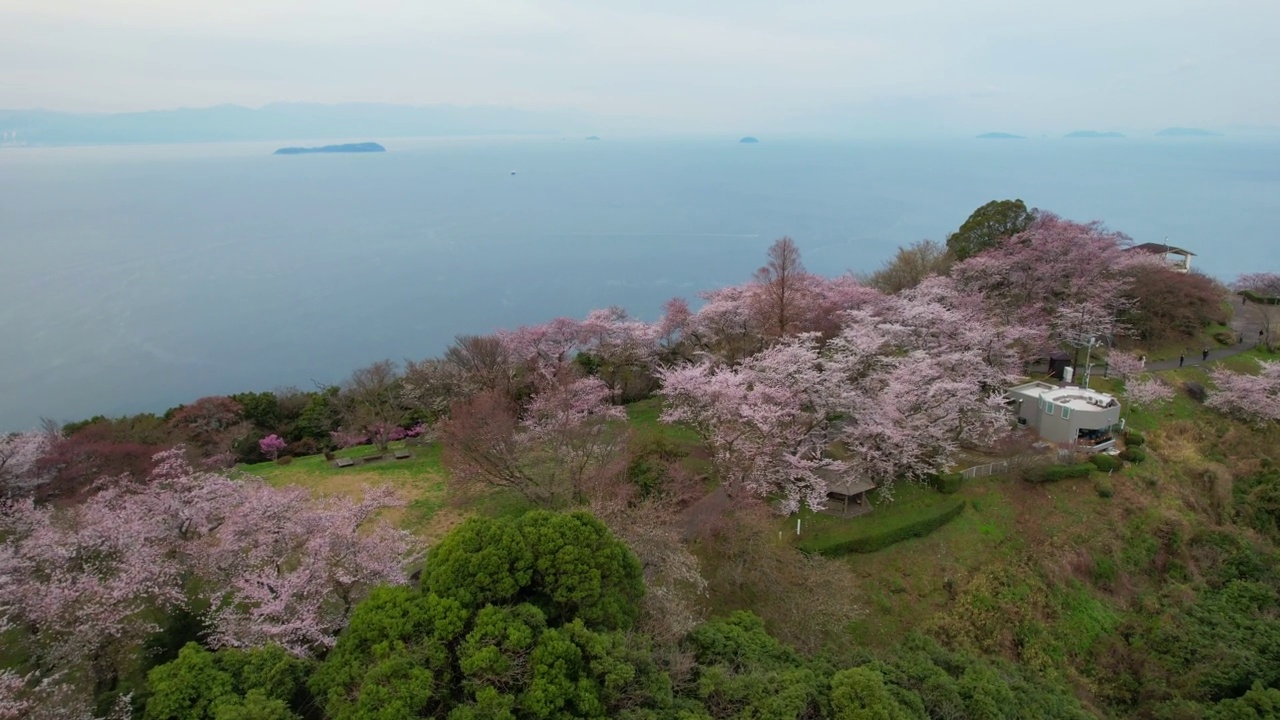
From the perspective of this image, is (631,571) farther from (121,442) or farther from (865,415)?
(121,442)

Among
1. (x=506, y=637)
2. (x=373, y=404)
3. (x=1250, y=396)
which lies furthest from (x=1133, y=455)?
(x=373, y=404)

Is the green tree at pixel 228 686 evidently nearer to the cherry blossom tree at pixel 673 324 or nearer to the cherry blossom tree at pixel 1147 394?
the cherry blossom tree at pixel 673 324

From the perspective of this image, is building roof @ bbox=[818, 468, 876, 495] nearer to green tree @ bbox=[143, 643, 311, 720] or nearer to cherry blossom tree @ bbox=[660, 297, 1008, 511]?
cherry blossom tree @ bbox=[660, 297, 1008, 511]

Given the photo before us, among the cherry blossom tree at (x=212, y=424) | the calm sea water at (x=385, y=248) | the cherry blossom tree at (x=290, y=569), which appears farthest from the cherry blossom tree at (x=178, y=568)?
the calm sea water at (x=385, y=248)

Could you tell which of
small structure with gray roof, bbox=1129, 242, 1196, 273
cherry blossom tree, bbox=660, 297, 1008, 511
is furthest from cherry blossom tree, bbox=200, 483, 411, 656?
small structure with gray roof, bbox=1129, 242, 1196, 273

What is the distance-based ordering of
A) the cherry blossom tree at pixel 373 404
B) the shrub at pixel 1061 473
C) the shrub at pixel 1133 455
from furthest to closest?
the cherry blossom tree at pixel 373 404 < the shrub at pixel 1133 455 < the shrub at pixel 1061 473

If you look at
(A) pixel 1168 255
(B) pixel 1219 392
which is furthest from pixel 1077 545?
(A) pixel 1168 255
